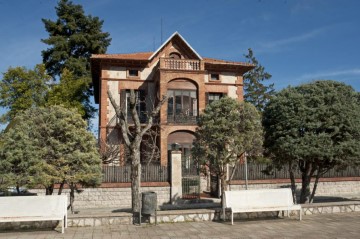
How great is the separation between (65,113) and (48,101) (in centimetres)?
1731

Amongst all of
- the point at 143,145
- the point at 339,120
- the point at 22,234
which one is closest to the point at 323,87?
the point at 339,120

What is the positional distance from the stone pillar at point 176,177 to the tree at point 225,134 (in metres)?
4.33

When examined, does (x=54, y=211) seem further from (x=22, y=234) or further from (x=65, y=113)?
(x=65, y=113)

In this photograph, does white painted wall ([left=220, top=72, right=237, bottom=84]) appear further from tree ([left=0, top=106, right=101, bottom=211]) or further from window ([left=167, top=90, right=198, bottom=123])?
tree ([left=0, top=106, right=101, bottom=211])

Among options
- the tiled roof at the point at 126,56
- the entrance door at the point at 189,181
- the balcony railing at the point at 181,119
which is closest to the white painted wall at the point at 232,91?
the balcony railing at the point at 181,119

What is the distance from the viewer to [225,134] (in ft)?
42.1

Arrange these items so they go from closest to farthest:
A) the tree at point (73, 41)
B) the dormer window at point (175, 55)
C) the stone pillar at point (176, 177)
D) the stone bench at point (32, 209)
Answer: the stone bench at point (32, 209) → the stone pillar at point (176, 177) → the dormer window at point (175, 55) → the tree at point (73, 41)

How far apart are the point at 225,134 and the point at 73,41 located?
1188 inches

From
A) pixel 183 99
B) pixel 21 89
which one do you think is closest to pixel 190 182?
pixel 183 99

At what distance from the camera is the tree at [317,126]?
13109mm

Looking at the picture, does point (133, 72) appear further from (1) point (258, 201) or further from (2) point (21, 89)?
(1) point (258, 201)

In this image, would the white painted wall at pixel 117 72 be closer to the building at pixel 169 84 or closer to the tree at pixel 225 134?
the building at pixel 169 84

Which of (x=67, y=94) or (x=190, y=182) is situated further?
(x=67, y=94)

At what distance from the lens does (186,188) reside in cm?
1845
